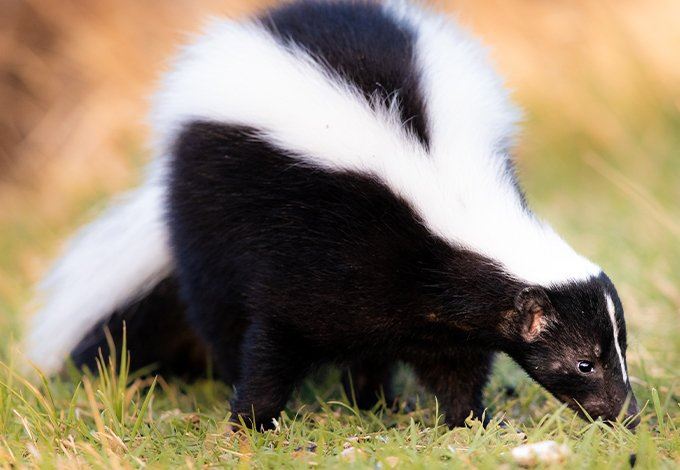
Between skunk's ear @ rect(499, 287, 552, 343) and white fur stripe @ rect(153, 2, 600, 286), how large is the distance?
0.06 m

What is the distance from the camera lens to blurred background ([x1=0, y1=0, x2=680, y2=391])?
8234mm

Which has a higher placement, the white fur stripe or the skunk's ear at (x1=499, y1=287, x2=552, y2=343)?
the white fur stripe

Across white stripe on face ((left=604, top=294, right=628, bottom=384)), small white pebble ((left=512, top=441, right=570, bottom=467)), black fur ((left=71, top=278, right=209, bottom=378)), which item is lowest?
black fur ((left=71, top=278, right=209, bottom=378))

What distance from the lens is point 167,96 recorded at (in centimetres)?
479

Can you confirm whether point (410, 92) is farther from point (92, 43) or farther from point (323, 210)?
point (92, 43)

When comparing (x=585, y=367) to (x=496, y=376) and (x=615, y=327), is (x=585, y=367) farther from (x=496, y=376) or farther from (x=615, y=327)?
(x=496, y=376)

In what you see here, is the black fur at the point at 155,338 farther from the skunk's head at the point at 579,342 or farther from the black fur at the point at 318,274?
the skunk's head at the point at 579,342

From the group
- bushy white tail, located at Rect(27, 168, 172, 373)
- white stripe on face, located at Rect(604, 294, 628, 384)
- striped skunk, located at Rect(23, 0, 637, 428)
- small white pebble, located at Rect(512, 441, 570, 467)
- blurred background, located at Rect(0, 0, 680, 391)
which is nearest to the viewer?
small white pebble, located at Rect(512, 441, 570, 467)

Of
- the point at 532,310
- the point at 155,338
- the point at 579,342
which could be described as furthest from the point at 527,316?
Result: the point at 155,338

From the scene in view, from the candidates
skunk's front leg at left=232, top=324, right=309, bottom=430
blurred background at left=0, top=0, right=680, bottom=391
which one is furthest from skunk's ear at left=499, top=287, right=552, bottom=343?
blurred background at left=0, top=0, right=680, bottom=391

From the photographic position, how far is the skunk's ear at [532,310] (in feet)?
12.2

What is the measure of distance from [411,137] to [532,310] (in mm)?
854

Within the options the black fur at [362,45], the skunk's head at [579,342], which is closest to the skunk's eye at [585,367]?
the skunk's head at [579,342]

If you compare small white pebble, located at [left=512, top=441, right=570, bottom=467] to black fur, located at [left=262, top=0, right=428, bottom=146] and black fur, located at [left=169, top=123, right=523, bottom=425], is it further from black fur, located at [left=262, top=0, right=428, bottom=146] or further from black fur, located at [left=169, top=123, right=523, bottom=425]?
black fur, located at [left=262, top=0, right=428, bottom=146]
